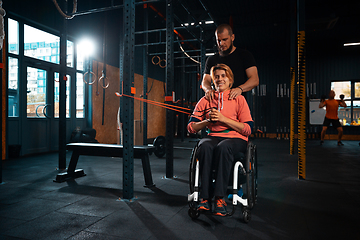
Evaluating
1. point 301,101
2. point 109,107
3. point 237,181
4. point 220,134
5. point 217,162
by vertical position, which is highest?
point 109,107

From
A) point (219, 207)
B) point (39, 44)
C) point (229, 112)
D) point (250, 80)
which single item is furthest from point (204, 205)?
point (39, 44)

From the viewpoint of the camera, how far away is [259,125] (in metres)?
9.88

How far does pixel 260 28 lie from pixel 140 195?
725 centimetres

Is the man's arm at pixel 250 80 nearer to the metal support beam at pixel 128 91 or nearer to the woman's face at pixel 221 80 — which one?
the woman's face at pixel 221 80

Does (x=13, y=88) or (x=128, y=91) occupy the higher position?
(x=13, y=88)

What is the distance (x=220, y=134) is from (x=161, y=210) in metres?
0.79

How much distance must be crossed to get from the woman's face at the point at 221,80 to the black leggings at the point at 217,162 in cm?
41

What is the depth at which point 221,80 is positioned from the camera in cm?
190

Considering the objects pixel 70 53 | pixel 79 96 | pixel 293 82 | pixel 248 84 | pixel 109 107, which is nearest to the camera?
pixel 248 84

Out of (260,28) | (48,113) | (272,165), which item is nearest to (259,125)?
(260,28)

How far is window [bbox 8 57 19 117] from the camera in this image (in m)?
4.83

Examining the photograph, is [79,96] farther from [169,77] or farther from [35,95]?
[169,77]

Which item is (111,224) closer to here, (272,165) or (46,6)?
(272,165)

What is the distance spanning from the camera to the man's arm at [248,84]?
6.05ft
